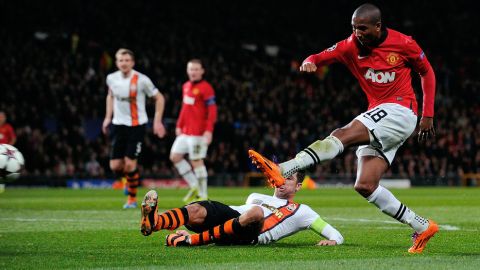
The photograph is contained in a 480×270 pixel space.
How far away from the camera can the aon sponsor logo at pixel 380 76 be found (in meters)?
7.36

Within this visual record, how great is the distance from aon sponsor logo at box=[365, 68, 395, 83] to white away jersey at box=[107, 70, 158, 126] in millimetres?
7081

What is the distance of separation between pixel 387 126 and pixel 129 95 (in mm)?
7485

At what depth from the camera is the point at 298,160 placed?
21.5ft

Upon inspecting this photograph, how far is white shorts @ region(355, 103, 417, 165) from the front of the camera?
23.2 ft

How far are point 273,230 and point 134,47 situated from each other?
1015 inches

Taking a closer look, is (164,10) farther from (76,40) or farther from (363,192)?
(363,192)

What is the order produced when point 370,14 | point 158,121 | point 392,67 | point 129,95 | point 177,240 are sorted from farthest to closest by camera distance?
point 158,121, point 129,95, point 177,240, point 392,67, point 370,14

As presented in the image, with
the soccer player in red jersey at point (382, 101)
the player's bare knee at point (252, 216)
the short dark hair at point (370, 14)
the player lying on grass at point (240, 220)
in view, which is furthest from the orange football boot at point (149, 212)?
the short dark hair at point (370, 14)

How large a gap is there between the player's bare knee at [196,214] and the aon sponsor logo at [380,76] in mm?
1844

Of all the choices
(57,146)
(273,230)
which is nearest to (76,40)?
(57,146)

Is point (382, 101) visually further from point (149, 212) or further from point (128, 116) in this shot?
point (128, 116)

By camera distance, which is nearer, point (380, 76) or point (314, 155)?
point (314, 155)

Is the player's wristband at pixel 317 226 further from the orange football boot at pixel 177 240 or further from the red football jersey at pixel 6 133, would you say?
the red football jersey at pixel 6 133

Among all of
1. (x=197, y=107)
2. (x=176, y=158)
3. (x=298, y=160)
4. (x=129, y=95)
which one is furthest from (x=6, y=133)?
(x=298, y=160)
